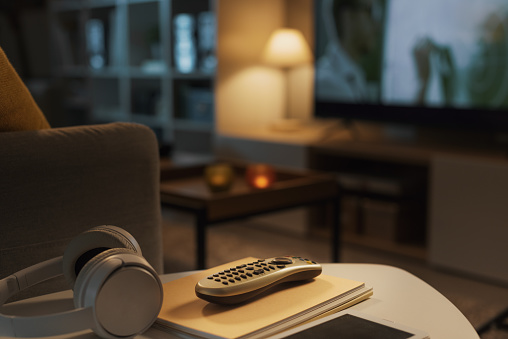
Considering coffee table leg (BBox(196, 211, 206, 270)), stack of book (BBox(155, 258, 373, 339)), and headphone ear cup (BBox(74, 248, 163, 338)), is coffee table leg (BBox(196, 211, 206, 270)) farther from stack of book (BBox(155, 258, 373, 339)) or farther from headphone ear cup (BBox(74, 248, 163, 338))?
headphone ear cup (BBox(74, 248, 163, 338))

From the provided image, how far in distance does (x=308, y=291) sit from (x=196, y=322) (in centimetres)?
17

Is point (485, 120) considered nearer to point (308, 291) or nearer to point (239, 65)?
point (239, 65)

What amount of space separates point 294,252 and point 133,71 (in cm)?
208

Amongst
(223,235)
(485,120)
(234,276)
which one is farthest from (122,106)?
(234,276)

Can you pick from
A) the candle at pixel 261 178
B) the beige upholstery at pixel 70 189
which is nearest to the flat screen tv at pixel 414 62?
the candle at pixel 261 178

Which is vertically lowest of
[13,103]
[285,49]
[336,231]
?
[336,231]

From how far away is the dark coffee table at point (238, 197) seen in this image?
1.96 m

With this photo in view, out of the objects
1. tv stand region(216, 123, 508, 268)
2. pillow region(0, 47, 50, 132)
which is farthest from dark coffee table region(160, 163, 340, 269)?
pillow region(0, 47, 50, 132)

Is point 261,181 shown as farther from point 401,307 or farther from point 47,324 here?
point 47,324

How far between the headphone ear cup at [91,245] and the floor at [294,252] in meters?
1.54

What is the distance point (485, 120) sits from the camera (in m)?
2.82

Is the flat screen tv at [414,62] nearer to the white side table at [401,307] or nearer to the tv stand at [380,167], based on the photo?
the tv stand at [380,167]

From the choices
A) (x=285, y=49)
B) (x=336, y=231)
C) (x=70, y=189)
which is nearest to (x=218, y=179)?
(x=336, y=231)

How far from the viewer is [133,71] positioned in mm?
4434
